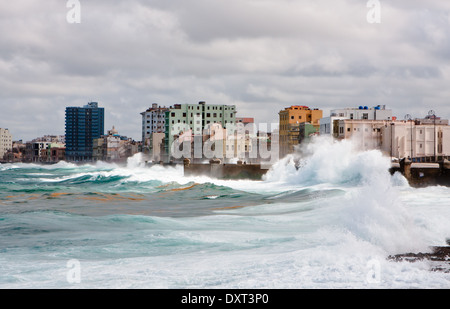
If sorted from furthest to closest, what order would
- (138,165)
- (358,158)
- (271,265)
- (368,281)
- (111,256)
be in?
(138,165), (358,158), (111,256), (271,265), (368,281)

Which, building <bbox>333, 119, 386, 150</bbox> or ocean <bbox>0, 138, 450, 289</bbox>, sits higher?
building <bbox>333, 119, 386, 150</bbox>

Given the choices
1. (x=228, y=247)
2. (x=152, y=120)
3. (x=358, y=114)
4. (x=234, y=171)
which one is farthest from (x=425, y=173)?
(x=152, y=120)

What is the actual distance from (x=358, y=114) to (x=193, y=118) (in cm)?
5504

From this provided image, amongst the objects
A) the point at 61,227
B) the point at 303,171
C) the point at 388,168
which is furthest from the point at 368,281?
the point at 303,171

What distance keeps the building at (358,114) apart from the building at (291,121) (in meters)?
11.3

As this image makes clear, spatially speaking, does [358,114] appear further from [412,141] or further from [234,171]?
[234,171]

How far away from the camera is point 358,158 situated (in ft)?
164

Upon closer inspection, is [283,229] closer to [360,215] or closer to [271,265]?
[360,215]

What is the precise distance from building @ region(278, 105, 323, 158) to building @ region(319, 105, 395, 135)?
11.3 metres

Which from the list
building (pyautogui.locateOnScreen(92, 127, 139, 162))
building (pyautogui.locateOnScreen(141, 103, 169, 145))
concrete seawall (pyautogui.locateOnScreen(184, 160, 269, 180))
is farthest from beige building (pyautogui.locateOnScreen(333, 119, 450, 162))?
building (pyautogui.locateOnScreen(141, 103, 169, 145))

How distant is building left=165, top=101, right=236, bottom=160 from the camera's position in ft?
412

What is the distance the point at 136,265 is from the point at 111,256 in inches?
54.9

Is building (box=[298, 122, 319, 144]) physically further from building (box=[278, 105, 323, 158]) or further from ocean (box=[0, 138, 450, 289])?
ocean (box=[0, 138, 450, 289])

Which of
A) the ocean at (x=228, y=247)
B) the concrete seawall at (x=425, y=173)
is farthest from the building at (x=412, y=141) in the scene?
the ocean at (x=228, y=247)
